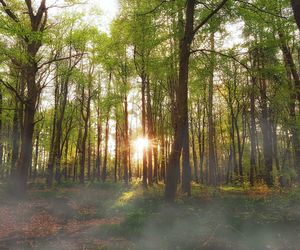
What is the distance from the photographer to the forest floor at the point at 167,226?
306 inches

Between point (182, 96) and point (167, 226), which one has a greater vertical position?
point (182, 96)

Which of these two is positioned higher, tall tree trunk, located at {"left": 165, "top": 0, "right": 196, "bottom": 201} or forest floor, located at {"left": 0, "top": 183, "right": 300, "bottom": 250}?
tall tree trunk, located at {"left": 165, "top": 0, "right": 196, "bottom": 201}

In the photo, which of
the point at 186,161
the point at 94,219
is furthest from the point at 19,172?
the point at 186,161

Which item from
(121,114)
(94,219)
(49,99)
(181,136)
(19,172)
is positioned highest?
(49,99)

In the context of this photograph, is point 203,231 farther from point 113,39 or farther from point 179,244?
point 113,39

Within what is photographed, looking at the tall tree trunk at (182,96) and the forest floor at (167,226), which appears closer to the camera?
the forest floor at (167,226)

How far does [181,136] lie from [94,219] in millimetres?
5577

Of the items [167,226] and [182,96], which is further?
[182,96]

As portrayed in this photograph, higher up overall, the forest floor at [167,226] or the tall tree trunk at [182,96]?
the tall tree trunk at [182,96]

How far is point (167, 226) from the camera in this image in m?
9.11

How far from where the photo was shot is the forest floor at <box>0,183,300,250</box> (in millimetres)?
7766

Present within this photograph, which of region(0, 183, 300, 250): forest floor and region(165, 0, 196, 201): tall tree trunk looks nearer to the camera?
region(0, 183, 300, 250): forest floor

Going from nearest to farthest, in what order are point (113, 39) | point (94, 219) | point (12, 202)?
point (94, 219)
point (12, 202)
point (113, 39)

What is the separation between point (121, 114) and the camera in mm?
27500
